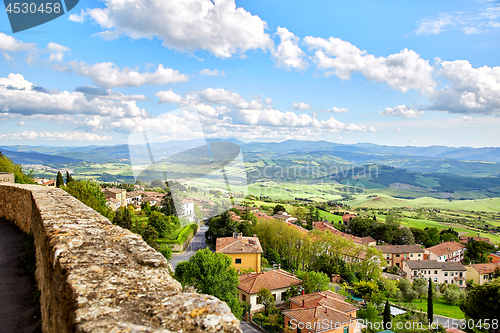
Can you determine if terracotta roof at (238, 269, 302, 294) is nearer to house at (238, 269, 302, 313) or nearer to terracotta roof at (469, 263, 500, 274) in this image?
house at (238, 269, 302, 313)

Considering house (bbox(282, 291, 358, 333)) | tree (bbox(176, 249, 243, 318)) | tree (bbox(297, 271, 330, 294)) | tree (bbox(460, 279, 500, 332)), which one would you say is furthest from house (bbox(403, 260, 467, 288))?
tree (bbox(176, 249, 243, 318))

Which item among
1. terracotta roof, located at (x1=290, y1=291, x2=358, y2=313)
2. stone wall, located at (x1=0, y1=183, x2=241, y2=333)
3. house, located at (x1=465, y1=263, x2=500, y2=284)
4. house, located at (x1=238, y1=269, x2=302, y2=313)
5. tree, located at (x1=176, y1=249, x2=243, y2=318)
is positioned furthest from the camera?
house, located at (x1=465, y1=263, x2=500, y2=284)

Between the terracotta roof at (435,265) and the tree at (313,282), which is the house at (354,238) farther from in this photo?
the tree at (313,282)

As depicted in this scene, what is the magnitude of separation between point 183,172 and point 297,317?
51.7 ft

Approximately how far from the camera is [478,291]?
86.1ft

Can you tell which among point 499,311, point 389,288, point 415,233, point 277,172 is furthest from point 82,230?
point 277,172

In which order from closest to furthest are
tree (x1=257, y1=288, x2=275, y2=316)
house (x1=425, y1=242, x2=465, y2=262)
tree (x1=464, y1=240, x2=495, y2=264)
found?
tree (x1=257, y1=288, x2=275, y2=316) < house (x1=425, y1=242, x2=465, y2=262) < tree (x1=464, y1=240, x2=495, y2=264)

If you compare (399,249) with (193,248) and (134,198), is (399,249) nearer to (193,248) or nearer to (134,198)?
(193,248)

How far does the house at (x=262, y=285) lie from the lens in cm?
2586

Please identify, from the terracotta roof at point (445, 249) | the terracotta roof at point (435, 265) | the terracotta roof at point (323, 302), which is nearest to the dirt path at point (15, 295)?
the terracotta roof at point (323, 302)

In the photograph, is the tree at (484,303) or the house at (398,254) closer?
the tree at (484,303)

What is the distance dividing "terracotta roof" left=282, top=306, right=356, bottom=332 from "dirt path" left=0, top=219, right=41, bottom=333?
1873cm

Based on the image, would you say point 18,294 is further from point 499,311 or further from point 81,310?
point 499,311

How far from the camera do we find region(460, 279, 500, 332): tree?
24.3 metres
